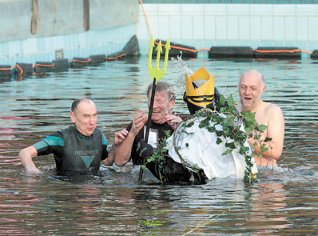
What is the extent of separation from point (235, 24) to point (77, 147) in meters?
22.7

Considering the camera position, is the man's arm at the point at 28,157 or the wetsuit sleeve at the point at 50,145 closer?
the man's arm at the point at 28,157

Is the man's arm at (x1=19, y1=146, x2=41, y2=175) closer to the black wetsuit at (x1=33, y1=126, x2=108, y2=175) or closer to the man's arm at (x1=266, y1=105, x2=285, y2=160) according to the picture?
the black wetsuit at (x1=33, y1=126, x2=108, y2=175)

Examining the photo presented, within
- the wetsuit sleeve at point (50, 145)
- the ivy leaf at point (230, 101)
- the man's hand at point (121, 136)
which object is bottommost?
the wetsuit sleeve at point (50, 145)

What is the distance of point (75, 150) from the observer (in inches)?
531

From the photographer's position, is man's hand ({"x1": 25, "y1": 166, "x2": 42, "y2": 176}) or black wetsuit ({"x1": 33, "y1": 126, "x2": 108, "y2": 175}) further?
black wetsuit ({"x1": 33, "y1": 126, "x2": 108, "y2": 175})

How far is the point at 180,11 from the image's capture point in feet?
119

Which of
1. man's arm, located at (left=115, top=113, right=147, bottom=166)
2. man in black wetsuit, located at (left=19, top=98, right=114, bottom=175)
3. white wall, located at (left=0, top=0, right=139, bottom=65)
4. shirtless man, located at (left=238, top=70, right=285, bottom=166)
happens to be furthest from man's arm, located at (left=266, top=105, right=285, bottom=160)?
white wall, located at (left=0, top=0, right=139, bottom=65)

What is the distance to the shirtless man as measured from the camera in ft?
43.9

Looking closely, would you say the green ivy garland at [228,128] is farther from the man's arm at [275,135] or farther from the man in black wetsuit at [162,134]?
the man's arm at [275,135]

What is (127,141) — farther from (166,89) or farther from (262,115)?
(262,115)

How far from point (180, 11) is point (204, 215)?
2564cm

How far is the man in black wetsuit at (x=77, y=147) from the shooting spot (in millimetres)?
13219

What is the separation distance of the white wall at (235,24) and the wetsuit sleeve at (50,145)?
2222 centimetres

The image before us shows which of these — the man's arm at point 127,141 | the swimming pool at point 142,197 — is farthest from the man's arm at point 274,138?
the man's arm at point 127,141
